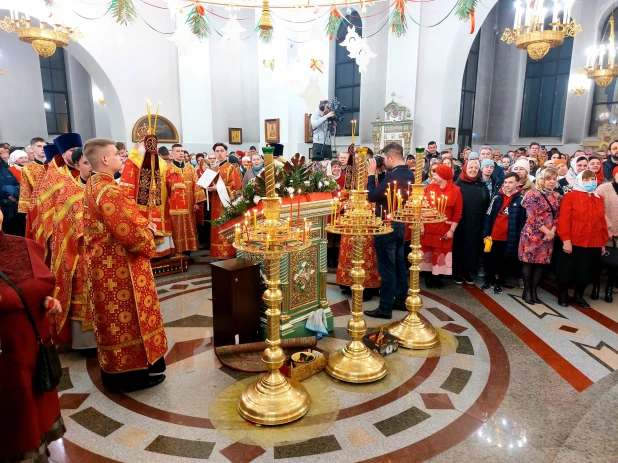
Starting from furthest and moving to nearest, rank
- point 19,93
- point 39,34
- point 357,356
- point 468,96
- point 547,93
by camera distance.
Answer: point 468,96
point 547,93
point 19,93
point 39,34
point 357,356

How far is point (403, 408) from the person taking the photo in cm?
291

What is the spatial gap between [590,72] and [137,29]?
1171 centimetres

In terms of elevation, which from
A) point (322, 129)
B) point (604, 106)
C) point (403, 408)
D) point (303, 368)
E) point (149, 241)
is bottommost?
point (403, 408)

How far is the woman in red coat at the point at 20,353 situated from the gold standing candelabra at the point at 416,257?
2434 millimetres

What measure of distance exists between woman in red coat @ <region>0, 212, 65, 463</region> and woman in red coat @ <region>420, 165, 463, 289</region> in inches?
167

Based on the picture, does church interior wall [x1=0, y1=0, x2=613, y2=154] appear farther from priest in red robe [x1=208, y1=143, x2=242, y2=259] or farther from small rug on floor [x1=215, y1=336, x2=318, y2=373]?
small rug on floor [x1=215, y1=336, x2=318, y2=373]

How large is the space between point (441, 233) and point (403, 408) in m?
2.91

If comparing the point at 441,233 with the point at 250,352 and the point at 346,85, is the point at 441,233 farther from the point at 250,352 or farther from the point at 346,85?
the point at 346,85

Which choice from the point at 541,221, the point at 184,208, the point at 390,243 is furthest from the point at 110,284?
the point at 541,221

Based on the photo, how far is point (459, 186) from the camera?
5453 mm

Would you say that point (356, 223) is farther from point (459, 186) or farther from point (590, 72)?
point (590, 72)

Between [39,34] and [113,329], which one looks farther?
[39,34]

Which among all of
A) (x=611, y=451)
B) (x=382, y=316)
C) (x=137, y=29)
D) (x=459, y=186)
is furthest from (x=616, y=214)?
(x=137, y=29)

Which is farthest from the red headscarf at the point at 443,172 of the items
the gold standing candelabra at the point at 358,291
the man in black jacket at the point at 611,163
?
the man in black jacket at the point at 611,163
